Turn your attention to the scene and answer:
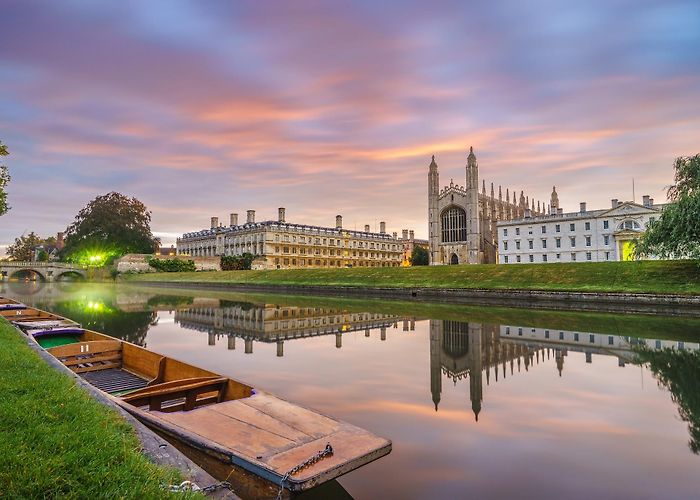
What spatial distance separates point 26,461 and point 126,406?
2331 millimetres

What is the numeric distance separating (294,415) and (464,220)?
8351cm

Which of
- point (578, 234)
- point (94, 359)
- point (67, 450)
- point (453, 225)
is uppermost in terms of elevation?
point (453, 225)

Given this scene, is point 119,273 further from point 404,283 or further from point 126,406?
point 126,406

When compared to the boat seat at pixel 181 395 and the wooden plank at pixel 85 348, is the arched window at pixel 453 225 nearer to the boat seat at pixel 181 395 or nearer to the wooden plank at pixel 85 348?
the wooden plank at pixel 85 348

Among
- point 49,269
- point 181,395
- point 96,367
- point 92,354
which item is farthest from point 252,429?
point 49,269

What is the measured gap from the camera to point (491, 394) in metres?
9.98

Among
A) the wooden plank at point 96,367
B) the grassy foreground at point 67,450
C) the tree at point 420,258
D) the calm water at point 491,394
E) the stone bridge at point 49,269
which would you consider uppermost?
the tree at point 420,258

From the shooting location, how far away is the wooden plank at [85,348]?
11.1m

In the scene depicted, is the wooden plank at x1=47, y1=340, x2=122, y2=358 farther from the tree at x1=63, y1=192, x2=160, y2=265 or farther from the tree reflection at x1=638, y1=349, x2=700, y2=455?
the tree at x1=63, y1=192, x2=160, y2=265

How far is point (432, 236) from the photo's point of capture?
88250mm

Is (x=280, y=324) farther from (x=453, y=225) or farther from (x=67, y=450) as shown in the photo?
(x=453, y=225)

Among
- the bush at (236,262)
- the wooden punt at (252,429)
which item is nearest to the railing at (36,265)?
the bush at (236,262)

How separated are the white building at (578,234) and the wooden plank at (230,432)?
6778 centimetres

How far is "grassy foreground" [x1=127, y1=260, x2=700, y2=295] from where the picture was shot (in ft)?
103
